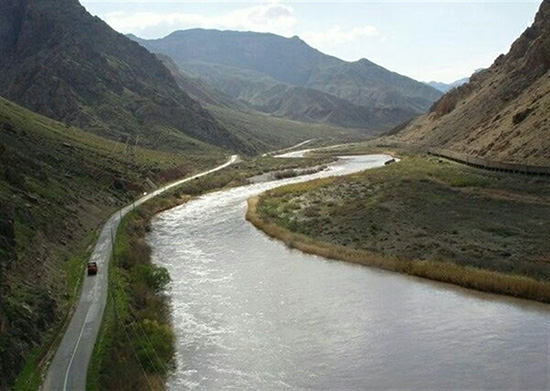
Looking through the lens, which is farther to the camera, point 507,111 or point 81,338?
point 507,111

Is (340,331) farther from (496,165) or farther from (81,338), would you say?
(496,165)

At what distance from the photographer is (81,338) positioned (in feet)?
100.0

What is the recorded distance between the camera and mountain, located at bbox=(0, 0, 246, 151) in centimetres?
14738

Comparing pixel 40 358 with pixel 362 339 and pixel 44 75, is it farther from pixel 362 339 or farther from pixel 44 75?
pixel 44 75

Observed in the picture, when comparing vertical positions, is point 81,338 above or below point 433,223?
below

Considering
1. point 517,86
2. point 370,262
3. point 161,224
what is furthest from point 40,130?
point 517,86

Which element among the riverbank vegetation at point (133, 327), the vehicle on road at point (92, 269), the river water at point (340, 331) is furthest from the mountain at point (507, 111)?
the vehicle on road at point (92, 269)

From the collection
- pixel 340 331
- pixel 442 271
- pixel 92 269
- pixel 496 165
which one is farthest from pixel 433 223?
pixel 92 269

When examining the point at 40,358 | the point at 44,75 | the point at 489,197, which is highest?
the point at 44,75

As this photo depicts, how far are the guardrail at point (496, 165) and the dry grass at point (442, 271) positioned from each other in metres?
29.5

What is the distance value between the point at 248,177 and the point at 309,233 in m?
54.3

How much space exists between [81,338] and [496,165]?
58957mm

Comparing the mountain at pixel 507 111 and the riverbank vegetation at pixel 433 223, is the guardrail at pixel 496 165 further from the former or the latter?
the mountain at pixel 507 111

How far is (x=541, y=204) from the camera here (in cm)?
5597
